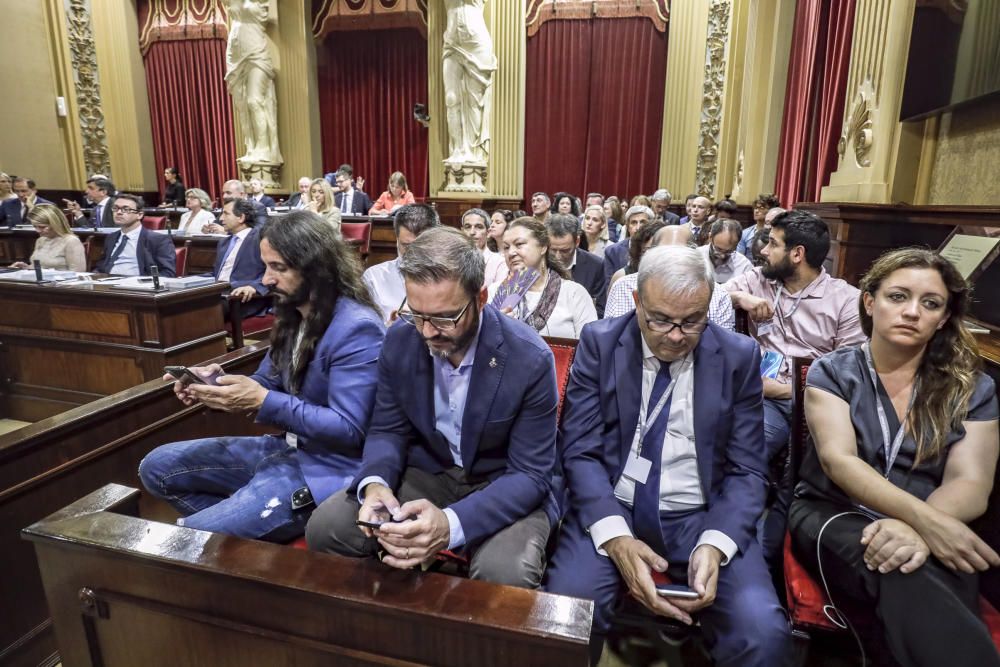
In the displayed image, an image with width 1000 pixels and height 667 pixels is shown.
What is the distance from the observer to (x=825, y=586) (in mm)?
1263

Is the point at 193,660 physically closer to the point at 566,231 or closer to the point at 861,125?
the point at 566,231

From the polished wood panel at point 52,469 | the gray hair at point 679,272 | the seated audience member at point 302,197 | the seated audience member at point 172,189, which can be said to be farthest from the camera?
the seated audience member at point 172,189

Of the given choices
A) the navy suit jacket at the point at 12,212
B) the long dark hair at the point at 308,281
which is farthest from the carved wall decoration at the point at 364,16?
the long dark hair at the point at 308,281

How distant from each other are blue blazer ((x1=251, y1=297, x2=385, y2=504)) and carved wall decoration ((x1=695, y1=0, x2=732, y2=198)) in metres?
6.59

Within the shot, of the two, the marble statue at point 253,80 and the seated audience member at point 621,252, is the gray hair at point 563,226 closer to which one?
the seated audience member at point 621,252

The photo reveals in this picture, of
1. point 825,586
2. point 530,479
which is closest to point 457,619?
point 530,479

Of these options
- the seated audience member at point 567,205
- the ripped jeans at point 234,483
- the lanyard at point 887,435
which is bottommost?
the ripped jeans at point 234,483

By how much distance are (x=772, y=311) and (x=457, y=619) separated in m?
1.97

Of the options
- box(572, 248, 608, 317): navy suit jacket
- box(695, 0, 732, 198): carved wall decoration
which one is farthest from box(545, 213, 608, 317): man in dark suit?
box(695, 0, 732, 198): carved wall decoration

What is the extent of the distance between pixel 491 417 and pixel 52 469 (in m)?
1.32

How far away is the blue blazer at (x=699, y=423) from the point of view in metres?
1.36

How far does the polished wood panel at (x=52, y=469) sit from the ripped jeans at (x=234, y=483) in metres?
0.31

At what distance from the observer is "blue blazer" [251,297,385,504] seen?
1.42 m

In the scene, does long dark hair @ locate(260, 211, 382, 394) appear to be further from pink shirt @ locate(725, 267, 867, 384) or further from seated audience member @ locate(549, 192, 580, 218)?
seated audience member @ locate(549, 192, 580, 218)
